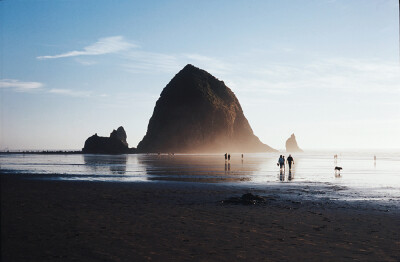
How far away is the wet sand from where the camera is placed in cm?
819

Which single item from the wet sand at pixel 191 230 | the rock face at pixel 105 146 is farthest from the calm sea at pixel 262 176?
the rock face at pixel 105 146

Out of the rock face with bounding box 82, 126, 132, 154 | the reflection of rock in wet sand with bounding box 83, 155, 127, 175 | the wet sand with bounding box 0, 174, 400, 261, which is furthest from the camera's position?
the rock face with bounding box 82, 126, 132, 154

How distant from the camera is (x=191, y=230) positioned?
10656 mm

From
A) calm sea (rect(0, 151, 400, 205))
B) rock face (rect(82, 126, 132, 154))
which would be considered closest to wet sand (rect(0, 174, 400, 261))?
calm sea (rect(0, 151, 400, 205))

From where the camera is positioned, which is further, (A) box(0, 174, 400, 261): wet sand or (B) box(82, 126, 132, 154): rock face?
(B) box(82, 126, 132, 154): rock face

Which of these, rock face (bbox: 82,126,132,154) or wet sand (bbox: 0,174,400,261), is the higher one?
A: rock face (bbox: 82,126,132,154)

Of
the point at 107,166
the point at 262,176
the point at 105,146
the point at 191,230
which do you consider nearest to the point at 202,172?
the point at 262,176

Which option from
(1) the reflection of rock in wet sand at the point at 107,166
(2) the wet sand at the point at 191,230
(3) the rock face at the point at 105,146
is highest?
(3) the rock face at the point at 105,146

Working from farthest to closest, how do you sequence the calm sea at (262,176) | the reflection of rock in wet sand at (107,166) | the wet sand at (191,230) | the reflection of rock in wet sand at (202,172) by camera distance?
the reflection of rock in wet sand at (107,166) < the reflection of rock in wet sand at (202,172) < the calm sea at (262,176) < the wet sand at (191,230)

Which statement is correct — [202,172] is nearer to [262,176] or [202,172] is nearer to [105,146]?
[262,176]

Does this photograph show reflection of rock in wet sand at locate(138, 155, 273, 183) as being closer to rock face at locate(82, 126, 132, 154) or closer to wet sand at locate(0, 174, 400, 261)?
wet sand at locate(0, 174, 400, 261)

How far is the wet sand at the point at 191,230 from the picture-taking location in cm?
819

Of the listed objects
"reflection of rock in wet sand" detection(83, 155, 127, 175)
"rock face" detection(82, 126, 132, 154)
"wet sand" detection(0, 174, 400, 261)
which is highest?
"rock face" detection(82, 126, 132, 154)

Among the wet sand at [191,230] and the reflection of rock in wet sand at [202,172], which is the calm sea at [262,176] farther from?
the wet sand at [191,230]
